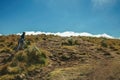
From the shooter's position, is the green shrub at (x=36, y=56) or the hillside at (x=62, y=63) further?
the green shrub at (x=36, y=56)

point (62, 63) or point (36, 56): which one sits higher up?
point (36, 56)

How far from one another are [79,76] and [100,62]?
11.5ft

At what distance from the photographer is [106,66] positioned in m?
20.8

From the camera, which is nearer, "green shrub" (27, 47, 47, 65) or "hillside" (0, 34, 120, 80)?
"hillside" (0, 34, 120, 80)

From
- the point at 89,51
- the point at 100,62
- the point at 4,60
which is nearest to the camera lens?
the point at 100,62

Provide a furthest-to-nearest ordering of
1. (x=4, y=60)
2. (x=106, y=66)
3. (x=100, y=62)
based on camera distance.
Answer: (x=4, y=60), (x=100, y=62), (x=106, y=66)

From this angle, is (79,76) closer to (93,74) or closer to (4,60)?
(93,74)

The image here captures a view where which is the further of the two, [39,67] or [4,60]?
[4,60]

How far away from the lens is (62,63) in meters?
23.0

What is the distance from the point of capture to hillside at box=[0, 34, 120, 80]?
19766mm

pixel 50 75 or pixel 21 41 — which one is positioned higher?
pixel 21 41

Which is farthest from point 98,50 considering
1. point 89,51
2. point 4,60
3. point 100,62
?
point 4,60

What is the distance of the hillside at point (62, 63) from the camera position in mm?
19766

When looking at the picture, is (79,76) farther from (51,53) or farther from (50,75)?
(51,53)
